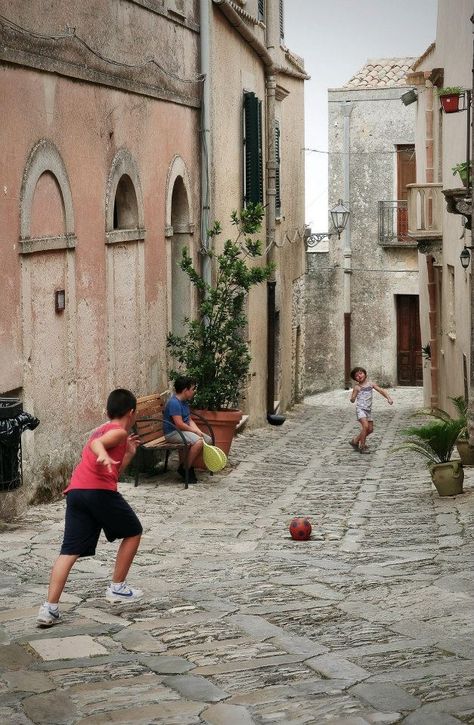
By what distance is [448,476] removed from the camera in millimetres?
12383

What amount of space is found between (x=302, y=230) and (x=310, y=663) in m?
23.4

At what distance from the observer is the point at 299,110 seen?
2938 cm

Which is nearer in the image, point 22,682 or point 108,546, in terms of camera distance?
point 22,682

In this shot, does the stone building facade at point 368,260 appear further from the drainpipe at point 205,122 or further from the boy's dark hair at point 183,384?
the boy's dark hair at point 183,384

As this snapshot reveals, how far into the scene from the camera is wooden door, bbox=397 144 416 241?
112 feet

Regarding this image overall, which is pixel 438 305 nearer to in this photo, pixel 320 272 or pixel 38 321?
pixel 320 272

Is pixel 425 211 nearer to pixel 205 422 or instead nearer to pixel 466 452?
pixel 466 452

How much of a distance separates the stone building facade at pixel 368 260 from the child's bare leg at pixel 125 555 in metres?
26.8

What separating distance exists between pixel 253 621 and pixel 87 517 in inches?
44.0

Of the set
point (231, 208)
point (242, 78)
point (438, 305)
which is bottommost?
point (438, 305)

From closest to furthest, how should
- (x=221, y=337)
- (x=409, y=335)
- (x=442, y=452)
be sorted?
(x=442, y=452)
(x=221, y=337)
(x=409, y=335)

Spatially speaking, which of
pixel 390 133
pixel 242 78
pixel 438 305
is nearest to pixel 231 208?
pixel 242 78

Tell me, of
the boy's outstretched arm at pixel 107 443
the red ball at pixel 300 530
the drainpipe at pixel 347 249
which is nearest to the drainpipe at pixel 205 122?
the red ball at pixel 300 530

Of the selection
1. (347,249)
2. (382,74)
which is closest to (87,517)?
(347,249)
